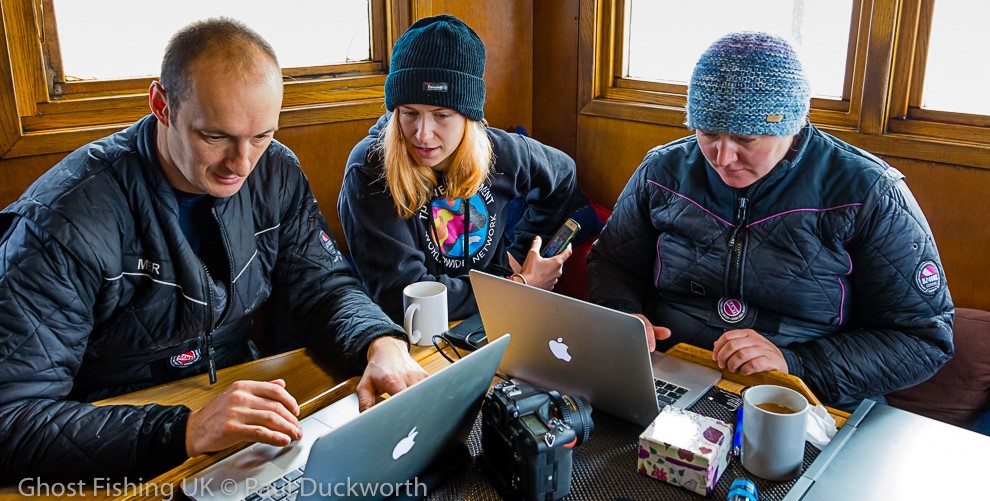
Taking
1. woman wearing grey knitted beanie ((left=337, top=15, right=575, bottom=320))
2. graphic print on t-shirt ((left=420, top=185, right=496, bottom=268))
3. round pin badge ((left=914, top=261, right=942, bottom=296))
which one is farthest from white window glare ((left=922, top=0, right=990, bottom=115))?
graphic print on t-shirt ((left=420, top=185, right=496, bottom=268))

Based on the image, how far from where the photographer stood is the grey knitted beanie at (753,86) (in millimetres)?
1381

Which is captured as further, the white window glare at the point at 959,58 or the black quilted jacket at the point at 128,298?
the white window glare at the point at 959,58

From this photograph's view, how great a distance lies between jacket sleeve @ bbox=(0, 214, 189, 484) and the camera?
1.03 metres

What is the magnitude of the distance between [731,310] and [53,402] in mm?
1249

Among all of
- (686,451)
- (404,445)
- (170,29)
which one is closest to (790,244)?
(686,451)

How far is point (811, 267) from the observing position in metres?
1.49

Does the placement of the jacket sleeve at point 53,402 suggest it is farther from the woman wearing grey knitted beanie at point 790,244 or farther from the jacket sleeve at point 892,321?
the jacket sleeve at point 892,321

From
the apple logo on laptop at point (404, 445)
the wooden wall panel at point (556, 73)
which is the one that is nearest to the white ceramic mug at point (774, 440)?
the apple logo on laptop at point (404, 445)

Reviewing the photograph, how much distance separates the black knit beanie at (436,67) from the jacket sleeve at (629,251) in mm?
446

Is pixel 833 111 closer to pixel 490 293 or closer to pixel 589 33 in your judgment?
pixel 589 33

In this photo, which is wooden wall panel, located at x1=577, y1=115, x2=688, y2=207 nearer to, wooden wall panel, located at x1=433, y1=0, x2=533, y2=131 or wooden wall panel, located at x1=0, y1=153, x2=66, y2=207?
wooden wall panel, located at x1=433, y1=0, x2=533, y2=131

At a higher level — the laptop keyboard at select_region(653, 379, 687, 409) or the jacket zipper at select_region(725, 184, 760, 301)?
the jacket zipper at select_region(725, 184, 760, 301)

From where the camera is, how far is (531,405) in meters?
0.94

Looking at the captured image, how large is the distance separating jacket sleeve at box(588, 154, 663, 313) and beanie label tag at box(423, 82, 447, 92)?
1.63 ft
